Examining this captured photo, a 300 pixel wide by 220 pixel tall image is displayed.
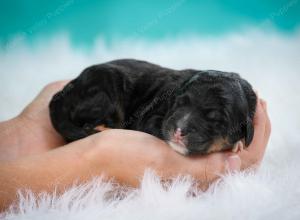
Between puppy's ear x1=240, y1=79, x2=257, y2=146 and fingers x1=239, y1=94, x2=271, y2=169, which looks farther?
fingers x1=239, y1=94, x2=271, y2=169

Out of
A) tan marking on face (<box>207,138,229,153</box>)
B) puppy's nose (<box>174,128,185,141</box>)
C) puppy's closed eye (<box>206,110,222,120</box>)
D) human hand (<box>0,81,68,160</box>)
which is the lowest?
human hand (<box>0,81,68,160</box>)

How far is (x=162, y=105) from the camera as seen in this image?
401 centimetres

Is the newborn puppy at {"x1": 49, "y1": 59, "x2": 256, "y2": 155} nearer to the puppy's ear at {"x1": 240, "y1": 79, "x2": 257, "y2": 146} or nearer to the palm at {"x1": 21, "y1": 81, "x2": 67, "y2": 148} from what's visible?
the puppy's ear at {"x1": 240, "y1": 79, "x2": 257, "y2": 146}

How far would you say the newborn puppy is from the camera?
3547 millimetres

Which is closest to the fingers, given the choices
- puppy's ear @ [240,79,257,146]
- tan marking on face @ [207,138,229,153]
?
puppy's ear @ [240,79,257,146]

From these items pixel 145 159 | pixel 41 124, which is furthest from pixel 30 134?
pixel 145 159

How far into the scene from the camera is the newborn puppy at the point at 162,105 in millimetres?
3547

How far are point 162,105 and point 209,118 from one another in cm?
54

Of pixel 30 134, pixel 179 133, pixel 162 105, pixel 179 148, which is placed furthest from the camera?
pixel 30 134

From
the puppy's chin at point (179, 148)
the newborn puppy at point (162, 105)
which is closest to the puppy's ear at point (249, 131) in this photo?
the newborn puppy at point (162, 105)

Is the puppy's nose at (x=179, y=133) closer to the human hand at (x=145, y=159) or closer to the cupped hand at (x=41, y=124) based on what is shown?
the human hand at (x=145, y=159)

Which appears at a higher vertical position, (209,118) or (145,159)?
(209,118)

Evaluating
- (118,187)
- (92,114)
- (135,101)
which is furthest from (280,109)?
(118,187)

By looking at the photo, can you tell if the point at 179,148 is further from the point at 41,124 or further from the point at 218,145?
the point at 41,124
